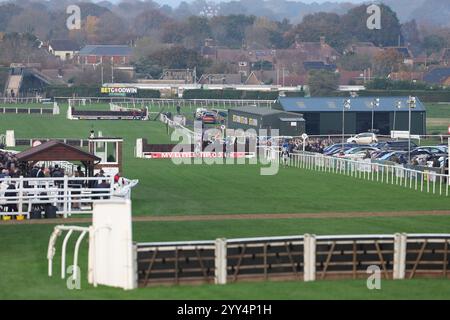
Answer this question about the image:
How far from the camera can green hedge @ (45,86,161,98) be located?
130625 millimetres

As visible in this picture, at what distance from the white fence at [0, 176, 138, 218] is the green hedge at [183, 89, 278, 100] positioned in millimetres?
90923

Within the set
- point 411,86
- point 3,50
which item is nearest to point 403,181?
point 411,86

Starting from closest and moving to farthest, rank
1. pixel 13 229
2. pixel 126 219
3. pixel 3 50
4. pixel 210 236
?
1. pixel 126 219
2. pixel 210 236
3. pixel 13 229
4. pixel 3 50

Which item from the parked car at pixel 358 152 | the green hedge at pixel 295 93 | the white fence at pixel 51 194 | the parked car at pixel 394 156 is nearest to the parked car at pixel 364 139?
the parked car at pixel 358 152

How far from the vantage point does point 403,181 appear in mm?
44656

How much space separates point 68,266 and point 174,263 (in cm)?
266

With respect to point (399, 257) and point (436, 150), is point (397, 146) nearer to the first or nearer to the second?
point (436, 150)

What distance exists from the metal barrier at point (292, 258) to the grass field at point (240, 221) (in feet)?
1.23

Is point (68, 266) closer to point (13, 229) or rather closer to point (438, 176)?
point (13, 229)

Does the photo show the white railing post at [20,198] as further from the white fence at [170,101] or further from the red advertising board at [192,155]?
the white fence at [170,101]

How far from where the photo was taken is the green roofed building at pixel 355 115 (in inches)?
2963

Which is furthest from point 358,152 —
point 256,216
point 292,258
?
point 292,258

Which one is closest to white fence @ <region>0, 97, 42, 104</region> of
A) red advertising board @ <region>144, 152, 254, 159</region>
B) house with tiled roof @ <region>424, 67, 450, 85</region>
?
house with tiled roof @ <region>424, 67, 450, 85</region>

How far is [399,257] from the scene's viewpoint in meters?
21.4
